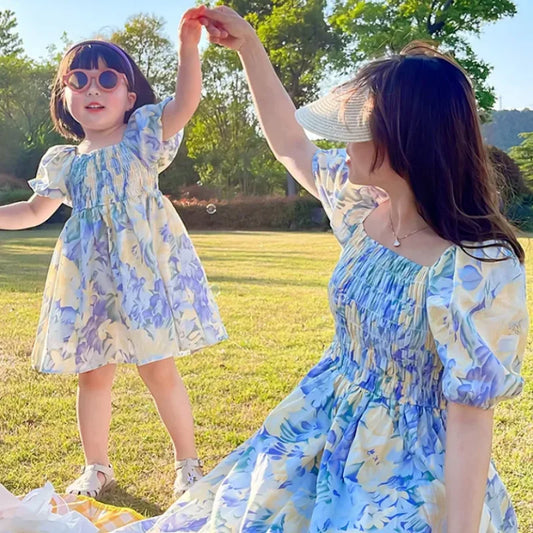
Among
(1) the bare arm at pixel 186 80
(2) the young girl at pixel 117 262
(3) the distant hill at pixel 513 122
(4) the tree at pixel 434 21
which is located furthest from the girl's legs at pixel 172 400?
(3) the distant hill at pixel 513 122

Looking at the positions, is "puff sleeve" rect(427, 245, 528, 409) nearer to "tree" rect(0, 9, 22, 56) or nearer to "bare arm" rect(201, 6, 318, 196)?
"bare arm" rect(201, 6, 318, 196)

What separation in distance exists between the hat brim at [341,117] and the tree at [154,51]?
1071 inches

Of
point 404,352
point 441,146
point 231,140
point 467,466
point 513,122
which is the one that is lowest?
point 467,466

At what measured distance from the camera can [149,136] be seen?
2.47m

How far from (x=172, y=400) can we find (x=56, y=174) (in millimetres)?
900

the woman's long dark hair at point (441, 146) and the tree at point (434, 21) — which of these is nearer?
the woman's long dark hair at point (441, 146)

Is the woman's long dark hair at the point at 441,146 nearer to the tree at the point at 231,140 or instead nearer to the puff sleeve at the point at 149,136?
the puff sleeve at the point at 149,136

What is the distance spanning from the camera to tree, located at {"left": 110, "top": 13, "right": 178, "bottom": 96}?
27.6 meters

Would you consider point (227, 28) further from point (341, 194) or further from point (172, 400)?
point (172, 400)

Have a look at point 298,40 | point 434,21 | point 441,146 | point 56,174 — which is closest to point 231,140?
point 298,40

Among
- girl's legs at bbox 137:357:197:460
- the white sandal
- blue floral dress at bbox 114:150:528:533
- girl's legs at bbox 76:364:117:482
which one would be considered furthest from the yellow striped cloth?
blue floral dress at bbox 114:150:528:533

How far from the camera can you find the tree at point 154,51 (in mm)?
27641

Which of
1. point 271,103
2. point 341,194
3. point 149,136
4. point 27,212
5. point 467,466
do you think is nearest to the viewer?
point 467,466

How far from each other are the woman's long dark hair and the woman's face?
4 centimetres
